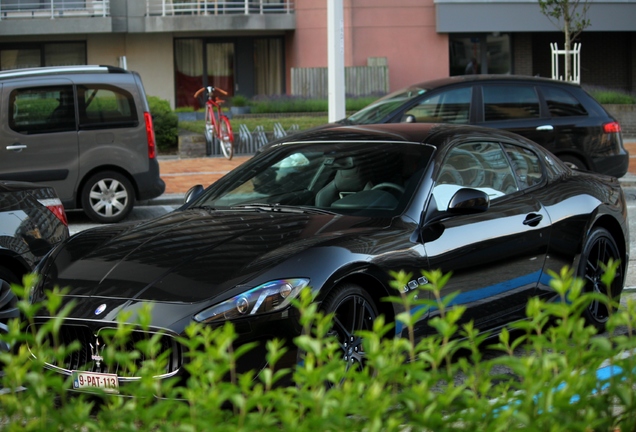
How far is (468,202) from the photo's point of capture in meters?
5.98

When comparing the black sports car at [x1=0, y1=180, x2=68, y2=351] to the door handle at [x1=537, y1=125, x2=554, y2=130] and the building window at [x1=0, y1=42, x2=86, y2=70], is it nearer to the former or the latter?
the door handle at [x1=537, y1=125, x2=554, y2=130]

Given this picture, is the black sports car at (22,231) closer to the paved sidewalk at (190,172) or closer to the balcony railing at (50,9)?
the paved sidewalk at (190,172)

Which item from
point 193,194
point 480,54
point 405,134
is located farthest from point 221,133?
point 480,54

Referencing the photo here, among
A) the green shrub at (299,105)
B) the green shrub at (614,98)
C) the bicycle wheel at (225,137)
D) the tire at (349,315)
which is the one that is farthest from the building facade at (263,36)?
the tire at (349,315)

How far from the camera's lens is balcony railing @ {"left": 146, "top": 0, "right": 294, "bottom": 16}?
31.2m

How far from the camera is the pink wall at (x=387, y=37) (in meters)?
31.0

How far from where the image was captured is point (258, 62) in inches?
1320

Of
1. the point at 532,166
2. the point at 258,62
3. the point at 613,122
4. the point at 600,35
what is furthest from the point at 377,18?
the point at 532,166

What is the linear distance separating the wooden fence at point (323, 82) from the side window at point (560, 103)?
15454 millimetres

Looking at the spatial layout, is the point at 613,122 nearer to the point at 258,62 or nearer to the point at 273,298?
the point at 273,298

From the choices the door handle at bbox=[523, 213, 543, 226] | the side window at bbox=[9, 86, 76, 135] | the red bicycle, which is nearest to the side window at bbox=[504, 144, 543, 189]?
the door handle at bbox=[523, 213, 543, 226]

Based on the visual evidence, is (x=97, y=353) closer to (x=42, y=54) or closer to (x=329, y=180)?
(x=329, y=180)

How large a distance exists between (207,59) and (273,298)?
29.1m

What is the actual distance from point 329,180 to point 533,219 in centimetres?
128
